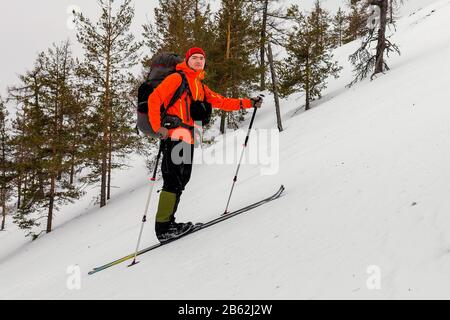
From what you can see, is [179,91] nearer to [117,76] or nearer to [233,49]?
[117,76]

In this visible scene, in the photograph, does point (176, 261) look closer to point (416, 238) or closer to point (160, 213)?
point (160, 213)

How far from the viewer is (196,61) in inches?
185

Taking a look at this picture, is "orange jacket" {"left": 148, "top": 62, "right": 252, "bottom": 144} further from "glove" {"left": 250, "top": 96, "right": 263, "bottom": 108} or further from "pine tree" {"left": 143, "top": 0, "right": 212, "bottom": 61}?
"pine tree" {"left": 143, "top": 0, "right": 212, "bottom": 61}

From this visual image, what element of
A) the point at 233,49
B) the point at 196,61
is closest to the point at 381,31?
the point at 233,49

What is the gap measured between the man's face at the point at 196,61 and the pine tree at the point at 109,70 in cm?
1414

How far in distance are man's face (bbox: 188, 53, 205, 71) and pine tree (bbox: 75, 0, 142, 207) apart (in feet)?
46.4

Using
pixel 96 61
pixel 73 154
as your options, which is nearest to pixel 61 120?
pixel 73 154

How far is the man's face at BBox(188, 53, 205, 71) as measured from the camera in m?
4.71

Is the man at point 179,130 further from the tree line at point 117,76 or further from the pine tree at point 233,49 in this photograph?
the pine tree at point 233,49

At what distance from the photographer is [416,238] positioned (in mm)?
2916

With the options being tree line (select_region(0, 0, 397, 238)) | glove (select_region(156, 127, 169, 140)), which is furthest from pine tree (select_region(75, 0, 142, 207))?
glove (select_region(156, 127, 169, 140))

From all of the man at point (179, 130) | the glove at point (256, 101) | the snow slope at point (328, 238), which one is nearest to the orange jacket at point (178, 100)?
the man at point (179, 130)

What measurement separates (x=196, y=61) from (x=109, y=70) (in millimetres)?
15339

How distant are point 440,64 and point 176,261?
1295 centimetres
